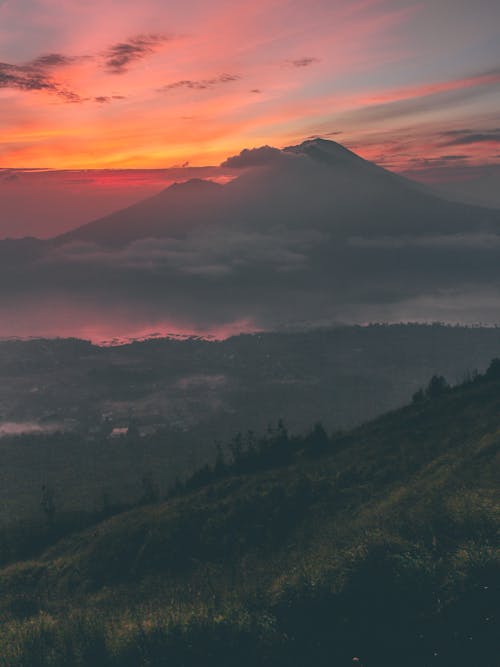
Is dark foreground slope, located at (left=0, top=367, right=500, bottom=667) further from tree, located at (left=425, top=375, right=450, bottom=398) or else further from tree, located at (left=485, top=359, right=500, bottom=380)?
tree, located at (left=425, top=375, right=450, bottom=398)

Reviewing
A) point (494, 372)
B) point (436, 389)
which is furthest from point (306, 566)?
point (436, 389)

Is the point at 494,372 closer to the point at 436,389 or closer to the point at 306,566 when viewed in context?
the point at 436,389

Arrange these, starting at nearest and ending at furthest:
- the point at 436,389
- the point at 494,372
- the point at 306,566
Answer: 1. the point at 306,566
2. the point at 494,372
3. the point at 436,389

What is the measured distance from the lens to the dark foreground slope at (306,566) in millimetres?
26938

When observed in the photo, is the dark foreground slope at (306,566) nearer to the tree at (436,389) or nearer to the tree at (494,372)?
the tree at (494,372)

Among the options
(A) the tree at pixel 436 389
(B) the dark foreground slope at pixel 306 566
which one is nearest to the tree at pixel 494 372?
(B) the dark foreground slope at pixel 306 566

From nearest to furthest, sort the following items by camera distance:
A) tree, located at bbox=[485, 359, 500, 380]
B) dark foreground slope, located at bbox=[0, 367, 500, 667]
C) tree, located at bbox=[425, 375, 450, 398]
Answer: dark foreground slope, located at bbox=[0, 367, 500, 667] → tree, located at bbox=[485, 359, 500, 380] → tree, located at bbox=[425, 375, 450, 398]

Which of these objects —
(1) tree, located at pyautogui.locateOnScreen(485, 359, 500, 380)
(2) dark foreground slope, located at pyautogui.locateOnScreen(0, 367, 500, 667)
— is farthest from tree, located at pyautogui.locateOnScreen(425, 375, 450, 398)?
(1) tree, located at pyautogui.locateOnScreen(485, 359, 500, 380)

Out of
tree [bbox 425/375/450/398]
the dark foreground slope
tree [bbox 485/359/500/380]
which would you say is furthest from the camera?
tree [bbox 425/375/450/398]

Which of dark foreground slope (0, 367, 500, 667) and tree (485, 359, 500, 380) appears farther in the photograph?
tree (485, 359, 500, 380)

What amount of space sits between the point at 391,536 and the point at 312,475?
196 feet

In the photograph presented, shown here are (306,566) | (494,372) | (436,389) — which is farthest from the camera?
(436,389)

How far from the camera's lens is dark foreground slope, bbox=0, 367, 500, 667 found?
88.4ft

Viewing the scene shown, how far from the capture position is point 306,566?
38.7 m
